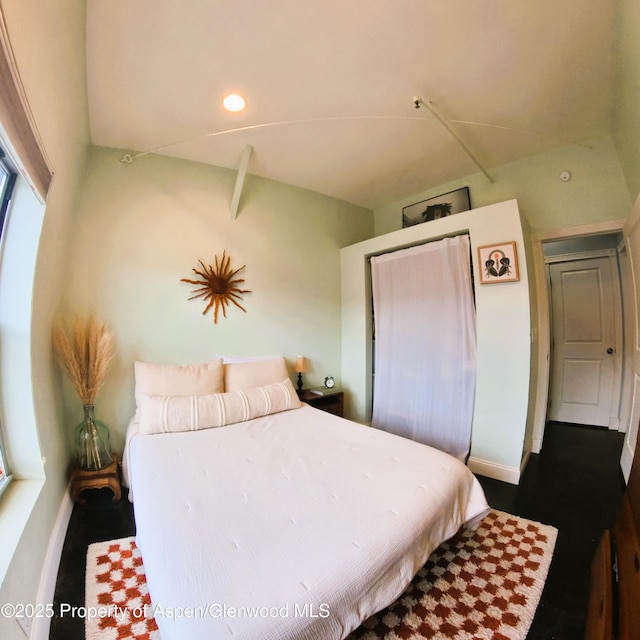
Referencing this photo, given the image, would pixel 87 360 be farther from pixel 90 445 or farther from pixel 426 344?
pixel 426 344

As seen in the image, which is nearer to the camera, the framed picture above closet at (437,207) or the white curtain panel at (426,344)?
the white curtain panel at (426,344)

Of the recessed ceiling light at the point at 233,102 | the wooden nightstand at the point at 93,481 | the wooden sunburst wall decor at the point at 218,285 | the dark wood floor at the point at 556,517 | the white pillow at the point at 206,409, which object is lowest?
the dark wood floor at the point at 556,517

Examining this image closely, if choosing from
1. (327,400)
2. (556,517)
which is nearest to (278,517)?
(556,517)

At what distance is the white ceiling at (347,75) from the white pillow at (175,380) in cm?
178

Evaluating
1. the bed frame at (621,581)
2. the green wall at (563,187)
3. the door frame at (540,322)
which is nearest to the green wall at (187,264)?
the green wall at (563,187)

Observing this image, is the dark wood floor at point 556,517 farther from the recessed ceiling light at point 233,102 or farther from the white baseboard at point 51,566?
the recessed ceiling light at point 233,102

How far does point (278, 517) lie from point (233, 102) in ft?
7.80

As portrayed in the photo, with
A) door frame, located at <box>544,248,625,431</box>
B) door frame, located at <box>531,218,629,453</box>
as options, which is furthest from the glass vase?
door frame, located at <box>544,248,625,431</box>

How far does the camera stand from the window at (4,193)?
45.9 inches

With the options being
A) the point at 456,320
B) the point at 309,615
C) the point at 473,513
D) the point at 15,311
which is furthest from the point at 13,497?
the point at 456,320

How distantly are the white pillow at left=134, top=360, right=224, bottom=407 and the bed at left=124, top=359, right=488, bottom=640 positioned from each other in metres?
0.11

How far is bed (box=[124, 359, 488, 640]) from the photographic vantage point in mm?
799

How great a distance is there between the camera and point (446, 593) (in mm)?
1330

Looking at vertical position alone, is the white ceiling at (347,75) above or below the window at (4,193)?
above
